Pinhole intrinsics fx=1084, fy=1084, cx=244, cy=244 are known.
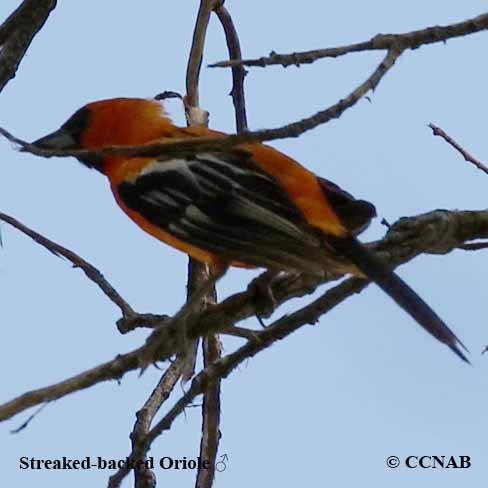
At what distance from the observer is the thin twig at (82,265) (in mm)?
4516

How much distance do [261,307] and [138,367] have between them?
672mm

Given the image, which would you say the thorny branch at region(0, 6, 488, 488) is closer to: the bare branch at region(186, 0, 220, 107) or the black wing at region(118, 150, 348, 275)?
the black wing at region(118, 150, 348, 275)

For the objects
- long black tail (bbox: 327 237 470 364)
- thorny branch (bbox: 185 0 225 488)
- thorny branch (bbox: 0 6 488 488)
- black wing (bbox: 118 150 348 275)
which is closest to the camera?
thorny branch (bbox: 0 6 488 488)

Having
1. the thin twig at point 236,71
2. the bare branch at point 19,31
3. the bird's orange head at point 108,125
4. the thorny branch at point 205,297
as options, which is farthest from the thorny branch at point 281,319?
the bird's orange head at point 108,125

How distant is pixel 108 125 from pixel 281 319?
81.8 inches

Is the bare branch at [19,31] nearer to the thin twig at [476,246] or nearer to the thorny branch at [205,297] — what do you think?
the thorny branch at [205,297]

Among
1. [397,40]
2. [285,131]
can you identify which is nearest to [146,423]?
[285,131]

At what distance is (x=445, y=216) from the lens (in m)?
3.67

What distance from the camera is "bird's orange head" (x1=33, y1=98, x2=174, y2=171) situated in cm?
548

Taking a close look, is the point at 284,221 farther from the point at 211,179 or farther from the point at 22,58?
the point at 22,58

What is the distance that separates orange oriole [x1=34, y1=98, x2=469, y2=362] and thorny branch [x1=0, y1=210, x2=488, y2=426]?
153 mm

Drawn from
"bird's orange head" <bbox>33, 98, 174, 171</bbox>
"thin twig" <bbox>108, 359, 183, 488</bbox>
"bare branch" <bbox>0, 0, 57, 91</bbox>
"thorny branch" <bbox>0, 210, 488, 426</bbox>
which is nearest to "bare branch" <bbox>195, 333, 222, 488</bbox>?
"thin twig" <bbox>108, 359, 183, 488</bbox>

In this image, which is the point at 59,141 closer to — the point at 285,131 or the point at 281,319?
the point at 281,319

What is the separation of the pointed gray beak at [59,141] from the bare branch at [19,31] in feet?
5.40
